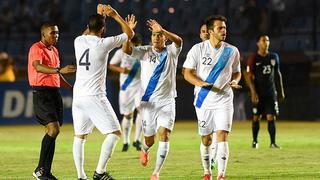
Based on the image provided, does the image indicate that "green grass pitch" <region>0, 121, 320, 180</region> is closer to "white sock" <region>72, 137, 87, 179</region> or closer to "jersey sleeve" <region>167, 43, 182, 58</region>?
"white sock" <region>72, 137, 87, 179</region>

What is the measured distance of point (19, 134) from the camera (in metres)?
25.3

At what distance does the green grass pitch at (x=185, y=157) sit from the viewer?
13.8 metres

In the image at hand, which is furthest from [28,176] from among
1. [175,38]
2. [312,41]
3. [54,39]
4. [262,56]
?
[312,41]

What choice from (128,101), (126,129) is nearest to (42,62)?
(126,129)

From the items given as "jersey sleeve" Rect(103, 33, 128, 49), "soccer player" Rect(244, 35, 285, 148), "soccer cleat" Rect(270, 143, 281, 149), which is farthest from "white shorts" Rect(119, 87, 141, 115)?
"jersey sleeve" Rect(103, 33, 128, 49)

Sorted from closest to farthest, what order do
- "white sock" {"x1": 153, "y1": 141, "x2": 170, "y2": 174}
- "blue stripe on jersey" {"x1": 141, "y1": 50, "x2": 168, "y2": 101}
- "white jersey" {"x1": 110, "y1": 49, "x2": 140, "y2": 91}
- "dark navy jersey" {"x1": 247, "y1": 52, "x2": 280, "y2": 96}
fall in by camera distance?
1. "white sock" {"x1": 153, "y1": 141, "x2": 170, "y2": 174}
2. "blue stripe on jersey" {"x1": 141, "y1": 50, "x2": 168, "y2": 101}
3. "dark navy jersey" {"x1": 247, "y1": 52, "x2": 280, "y2": 96}
4. "white jersey" {"x1": 110, "y1": 49, "x2": 140, "y2": 91}

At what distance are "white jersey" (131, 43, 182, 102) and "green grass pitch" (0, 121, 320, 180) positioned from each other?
1.30 m

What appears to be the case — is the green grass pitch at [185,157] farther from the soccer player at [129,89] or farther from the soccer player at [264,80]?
the soccer player at [264,80]

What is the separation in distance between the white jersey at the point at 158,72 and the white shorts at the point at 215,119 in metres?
0.73

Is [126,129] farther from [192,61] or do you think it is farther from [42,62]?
[192,61]

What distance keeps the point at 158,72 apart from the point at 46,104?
181 cm

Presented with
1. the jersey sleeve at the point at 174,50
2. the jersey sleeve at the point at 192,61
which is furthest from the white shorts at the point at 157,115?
the jersey sleeve at the point at 192,61

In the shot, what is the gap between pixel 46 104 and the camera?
13.0 m

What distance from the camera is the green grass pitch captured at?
13797 millimetres
